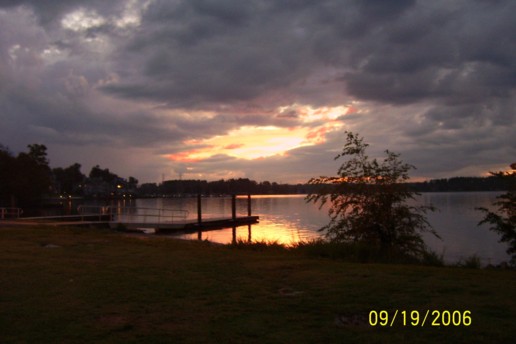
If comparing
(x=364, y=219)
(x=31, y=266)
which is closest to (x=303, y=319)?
(x=31, y=266)

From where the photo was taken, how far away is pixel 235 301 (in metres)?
6.45

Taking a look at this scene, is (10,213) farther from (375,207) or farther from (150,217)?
(375,207)

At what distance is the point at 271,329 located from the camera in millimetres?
5117

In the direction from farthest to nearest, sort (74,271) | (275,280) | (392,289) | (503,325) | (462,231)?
1. (462,231)
2. (74,271)
3. (275,280)
4. (392,289)
5. (503,325)

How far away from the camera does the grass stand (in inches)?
194

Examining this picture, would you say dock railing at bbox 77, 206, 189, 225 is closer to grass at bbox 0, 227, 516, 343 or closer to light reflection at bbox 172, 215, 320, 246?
light reflection at bbox 172, 215, 320, 246

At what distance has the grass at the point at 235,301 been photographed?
494cm

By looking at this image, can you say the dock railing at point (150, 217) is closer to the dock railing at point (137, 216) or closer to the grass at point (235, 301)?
the dock railing at point (137, 216)

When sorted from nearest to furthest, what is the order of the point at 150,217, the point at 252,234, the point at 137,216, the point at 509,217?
1. the point at 509,217
2. the point at 252,234
3. the point at 137,216
4. the point at 150,217

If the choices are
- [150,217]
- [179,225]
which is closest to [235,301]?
[179,225]

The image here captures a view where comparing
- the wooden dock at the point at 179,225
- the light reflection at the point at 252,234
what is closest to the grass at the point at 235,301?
the light reflection at the point at 252,234

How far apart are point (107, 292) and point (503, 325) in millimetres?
5380

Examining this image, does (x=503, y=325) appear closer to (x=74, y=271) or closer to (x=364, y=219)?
(x=74, y=271)

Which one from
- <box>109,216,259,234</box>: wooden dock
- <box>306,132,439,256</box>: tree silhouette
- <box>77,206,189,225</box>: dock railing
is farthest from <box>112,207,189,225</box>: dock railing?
<box>306,132,439,256</box>: tree silhouette
